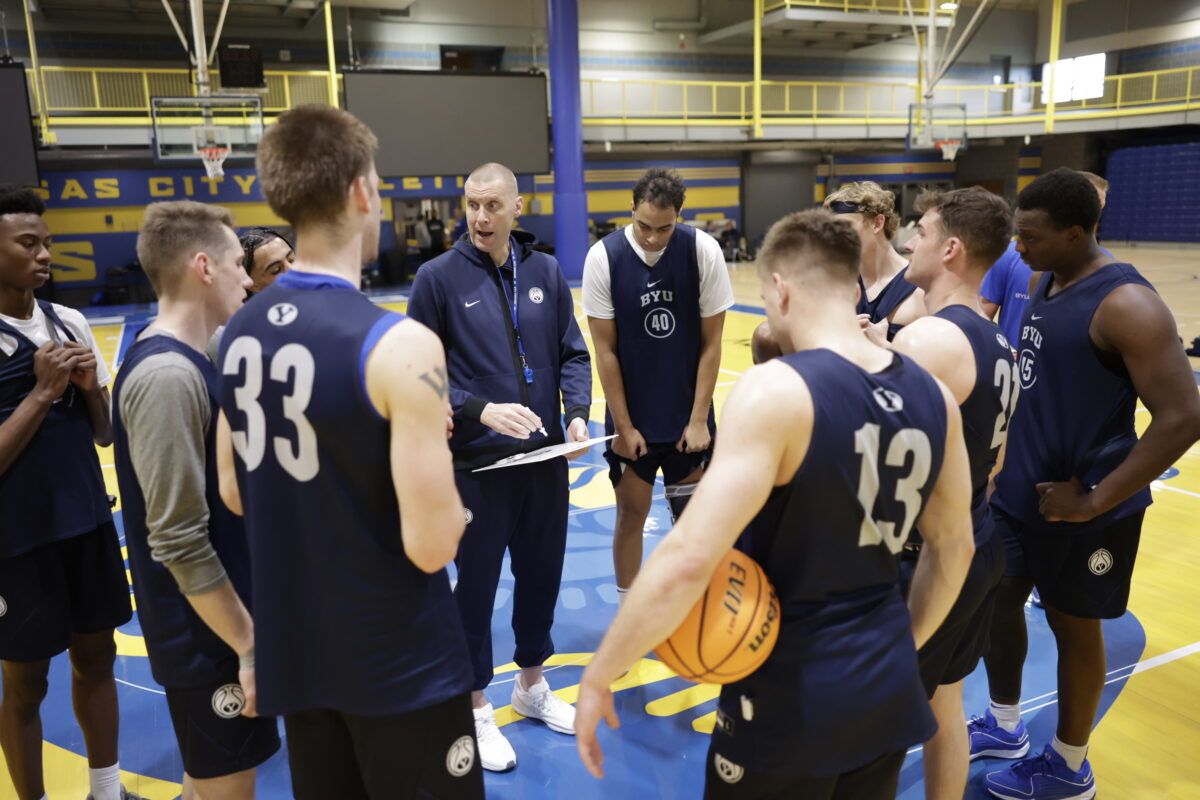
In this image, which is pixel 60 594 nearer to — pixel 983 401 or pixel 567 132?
pixel 983 401

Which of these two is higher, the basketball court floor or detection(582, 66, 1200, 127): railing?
detection(582, 66, 1200, 127): railing

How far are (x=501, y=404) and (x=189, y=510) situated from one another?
1445mm

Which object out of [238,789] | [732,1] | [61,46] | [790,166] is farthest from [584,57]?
[238,789]

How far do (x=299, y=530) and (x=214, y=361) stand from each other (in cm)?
91

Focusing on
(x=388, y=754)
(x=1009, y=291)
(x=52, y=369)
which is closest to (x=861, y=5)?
(x=1009, y=291)

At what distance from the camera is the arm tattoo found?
1737mm

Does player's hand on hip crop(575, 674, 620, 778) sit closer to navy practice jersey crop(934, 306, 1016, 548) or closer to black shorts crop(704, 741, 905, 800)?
black shorts crop(704, 741, 905, 800)

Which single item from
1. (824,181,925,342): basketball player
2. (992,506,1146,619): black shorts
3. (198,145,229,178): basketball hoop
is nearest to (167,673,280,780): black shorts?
(992,506,1146,619): black shorts

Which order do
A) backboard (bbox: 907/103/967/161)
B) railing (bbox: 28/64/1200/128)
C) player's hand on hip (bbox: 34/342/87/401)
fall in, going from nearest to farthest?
player's hand on hip (bbox: 34/342/87/401), railing (bbox: 28/64/1200/128), backboard (bbox: 907/103/967/161)

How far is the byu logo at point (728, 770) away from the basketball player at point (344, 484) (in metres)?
0.59

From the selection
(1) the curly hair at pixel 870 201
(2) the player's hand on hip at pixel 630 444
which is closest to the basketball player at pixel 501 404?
(2) the player's hand on hip at pixel 630 444

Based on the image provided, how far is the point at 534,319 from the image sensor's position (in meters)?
3.73

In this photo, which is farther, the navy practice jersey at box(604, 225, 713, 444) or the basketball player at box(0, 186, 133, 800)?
the navy practice jersey at box(604, 225, 713, 444)

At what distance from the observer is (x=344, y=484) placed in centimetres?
180
